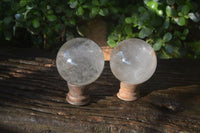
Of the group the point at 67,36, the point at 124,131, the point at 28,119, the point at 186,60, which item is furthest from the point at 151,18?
the point at 28,119

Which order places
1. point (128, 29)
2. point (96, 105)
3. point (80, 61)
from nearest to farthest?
point (80, 61)
point (96, 105)
point (128, 29)

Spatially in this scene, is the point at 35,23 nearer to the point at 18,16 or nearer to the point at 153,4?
the point at 18,16

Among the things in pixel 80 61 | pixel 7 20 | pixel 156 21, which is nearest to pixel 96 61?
pixel 80 61

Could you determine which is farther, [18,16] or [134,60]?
[18,16]

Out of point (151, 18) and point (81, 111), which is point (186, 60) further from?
point (81, 111)

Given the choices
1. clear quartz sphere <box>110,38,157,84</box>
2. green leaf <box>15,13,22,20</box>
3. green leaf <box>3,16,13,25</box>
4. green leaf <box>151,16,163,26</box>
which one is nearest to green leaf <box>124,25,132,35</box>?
green leaf <box>151,16,163,26</box>

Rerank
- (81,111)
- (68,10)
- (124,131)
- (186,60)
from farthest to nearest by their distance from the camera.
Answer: (186,60)
(68,10)
(81,111)
(124,131)

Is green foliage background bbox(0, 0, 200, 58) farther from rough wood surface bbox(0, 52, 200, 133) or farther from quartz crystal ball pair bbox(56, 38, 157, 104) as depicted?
quartz crystal ball pair bbox(56, 38, 157, 104)
